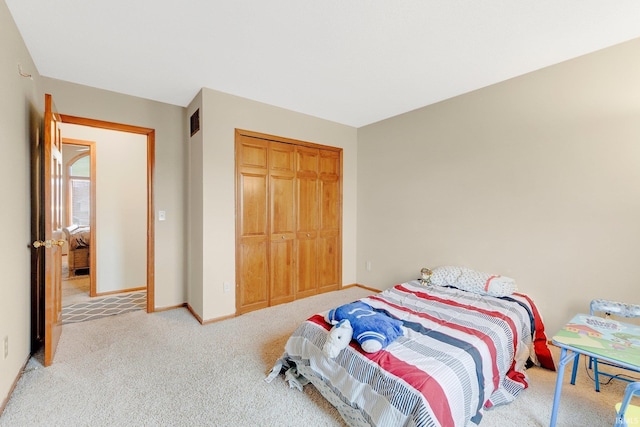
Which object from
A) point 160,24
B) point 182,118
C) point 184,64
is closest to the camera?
point 160,24

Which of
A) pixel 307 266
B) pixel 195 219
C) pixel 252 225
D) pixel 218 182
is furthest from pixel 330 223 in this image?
pixel 195 219

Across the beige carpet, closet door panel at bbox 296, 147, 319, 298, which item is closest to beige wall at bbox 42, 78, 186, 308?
the beige carpet

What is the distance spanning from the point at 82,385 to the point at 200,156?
2.14 meters

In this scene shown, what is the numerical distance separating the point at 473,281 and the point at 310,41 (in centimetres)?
262

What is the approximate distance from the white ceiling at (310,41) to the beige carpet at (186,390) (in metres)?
2.50

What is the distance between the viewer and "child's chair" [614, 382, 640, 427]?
1.01m

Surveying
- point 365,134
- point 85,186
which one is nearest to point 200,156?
point 365,134

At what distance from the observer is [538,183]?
8.46ft

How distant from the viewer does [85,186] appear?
24.3 feet

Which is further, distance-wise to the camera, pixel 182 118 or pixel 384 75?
pixel 182 118

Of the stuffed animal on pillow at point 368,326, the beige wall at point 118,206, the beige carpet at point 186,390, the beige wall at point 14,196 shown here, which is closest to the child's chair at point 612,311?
the beige carpet at point 186,390

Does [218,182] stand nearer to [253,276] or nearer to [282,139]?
[282,139]

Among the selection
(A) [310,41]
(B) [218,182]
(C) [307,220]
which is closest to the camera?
(A) [310,41]

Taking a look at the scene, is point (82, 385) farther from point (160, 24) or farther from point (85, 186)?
point (85, 186)
